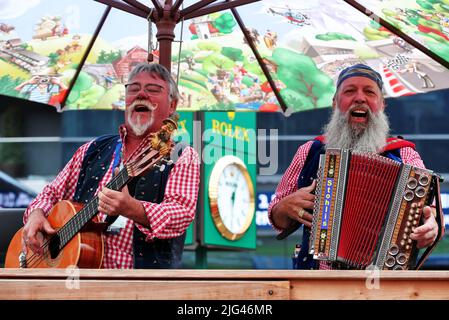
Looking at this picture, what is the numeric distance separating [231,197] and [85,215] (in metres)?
4.74

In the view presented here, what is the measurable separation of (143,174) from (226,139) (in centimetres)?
489

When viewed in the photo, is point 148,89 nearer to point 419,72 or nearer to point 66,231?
point 66,231

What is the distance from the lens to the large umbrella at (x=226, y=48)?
13.8 feet

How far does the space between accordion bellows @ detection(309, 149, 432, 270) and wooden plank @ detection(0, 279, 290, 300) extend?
1065 millimetres

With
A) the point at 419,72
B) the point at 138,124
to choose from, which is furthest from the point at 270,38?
the point at 138,124

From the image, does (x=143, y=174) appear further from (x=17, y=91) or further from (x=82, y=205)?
(x=17, y=91)

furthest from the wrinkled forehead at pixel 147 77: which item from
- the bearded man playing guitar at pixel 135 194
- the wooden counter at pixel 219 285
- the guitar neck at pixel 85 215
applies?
the wooden counter at pixel 219 285

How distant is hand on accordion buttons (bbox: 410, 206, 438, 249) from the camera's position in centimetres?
310

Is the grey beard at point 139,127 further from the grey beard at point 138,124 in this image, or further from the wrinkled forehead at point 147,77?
the wrinkled forehead at point 147,77

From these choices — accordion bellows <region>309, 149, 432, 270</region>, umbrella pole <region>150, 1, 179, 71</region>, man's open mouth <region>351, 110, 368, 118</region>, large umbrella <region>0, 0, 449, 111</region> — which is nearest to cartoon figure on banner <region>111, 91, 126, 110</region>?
large umbrella <region>0, 0, 449, 111</region>

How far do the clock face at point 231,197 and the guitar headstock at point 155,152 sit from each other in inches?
176

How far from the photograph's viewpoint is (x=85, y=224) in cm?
340
